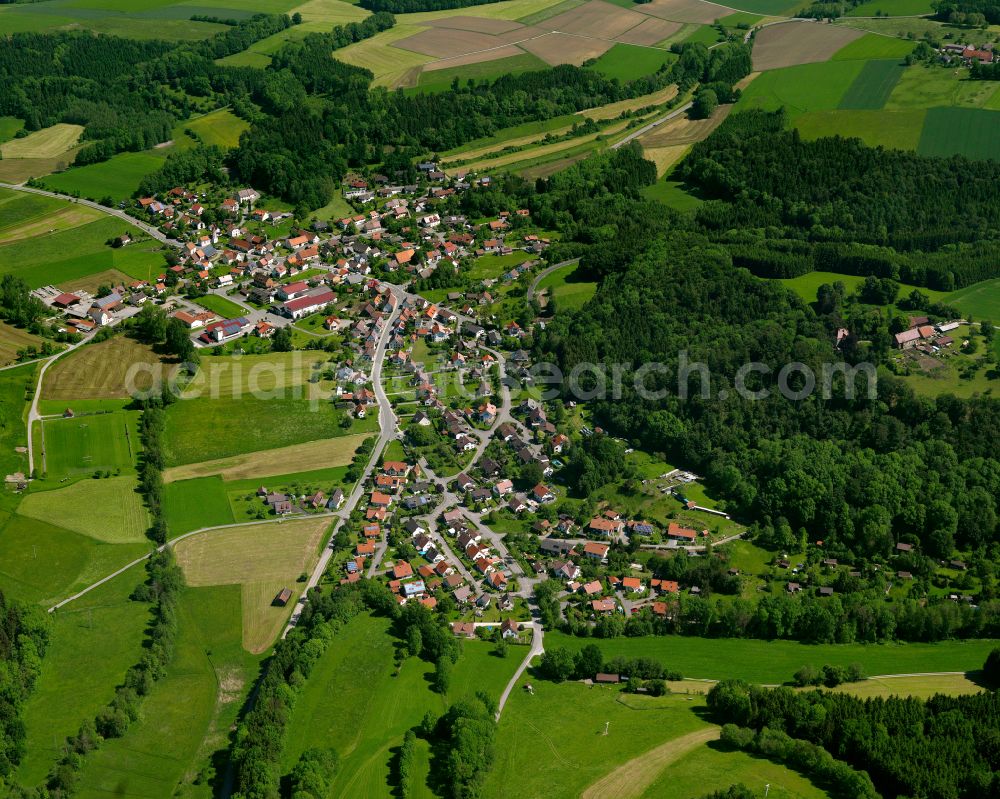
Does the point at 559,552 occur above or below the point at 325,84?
below

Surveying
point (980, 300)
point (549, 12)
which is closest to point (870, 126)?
point (980, 300)

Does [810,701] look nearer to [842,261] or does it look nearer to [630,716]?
[630,716]

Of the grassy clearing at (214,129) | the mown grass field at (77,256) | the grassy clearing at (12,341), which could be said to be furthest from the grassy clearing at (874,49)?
the grassy clearing at (12,341)

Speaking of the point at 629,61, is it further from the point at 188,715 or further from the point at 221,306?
the point at 188,715

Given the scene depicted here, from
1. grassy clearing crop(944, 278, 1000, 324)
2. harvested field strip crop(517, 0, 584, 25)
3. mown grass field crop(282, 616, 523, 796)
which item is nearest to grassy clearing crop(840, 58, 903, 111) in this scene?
grassy clearing crop(944, 278, 1000, 324)

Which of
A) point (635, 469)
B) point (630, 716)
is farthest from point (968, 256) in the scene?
point (630, 716)

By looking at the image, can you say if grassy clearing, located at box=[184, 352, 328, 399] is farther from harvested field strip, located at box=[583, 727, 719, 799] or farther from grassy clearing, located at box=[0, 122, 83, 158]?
grassy clearing, located at box=[0, 122, 83, 158]
